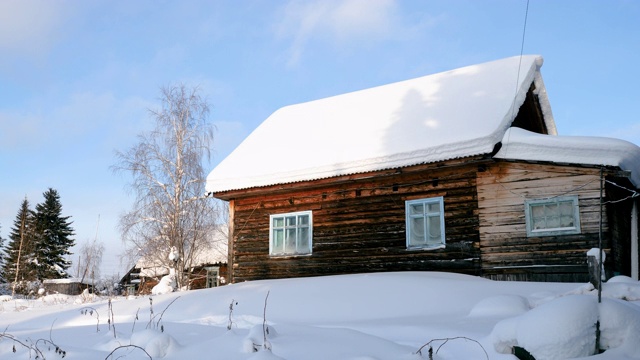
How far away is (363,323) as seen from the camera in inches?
327

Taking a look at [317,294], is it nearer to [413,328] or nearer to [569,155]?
[413,328]

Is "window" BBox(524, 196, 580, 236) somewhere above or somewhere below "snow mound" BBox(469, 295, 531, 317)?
above

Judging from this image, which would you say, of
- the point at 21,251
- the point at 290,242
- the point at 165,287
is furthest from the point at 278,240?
the point at 21,251

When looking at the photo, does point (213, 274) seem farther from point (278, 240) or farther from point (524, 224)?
point (524, 224)

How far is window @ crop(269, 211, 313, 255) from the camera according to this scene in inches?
588

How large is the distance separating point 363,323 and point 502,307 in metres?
1.98

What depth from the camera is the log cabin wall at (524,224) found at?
11.4 metres

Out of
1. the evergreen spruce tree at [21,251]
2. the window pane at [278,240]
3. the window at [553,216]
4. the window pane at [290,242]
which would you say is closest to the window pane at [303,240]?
the window pane at [290,242]

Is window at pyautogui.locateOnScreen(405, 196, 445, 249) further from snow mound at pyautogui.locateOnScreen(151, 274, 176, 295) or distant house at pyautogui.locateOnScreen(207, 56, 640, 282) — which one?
snow mound at pyautogui.locateOnScreen(151, 274, 176, 295)

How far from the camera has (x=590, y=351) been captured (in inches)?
204

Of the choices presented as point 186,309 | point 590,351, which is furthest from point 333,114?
point 590,351

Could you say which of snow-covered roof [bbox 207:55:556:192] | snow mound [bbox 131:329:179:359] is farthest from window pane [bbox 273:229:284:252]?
snow mound [bbox 131:329:179:359]

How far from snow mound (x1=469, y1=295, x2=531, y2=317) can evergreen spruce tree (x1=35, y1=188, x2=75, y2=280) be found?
3839 centimetres

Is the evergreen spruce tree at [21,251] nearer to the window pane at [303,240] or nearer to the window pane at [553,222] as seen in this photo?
the window pane at [303,240]
